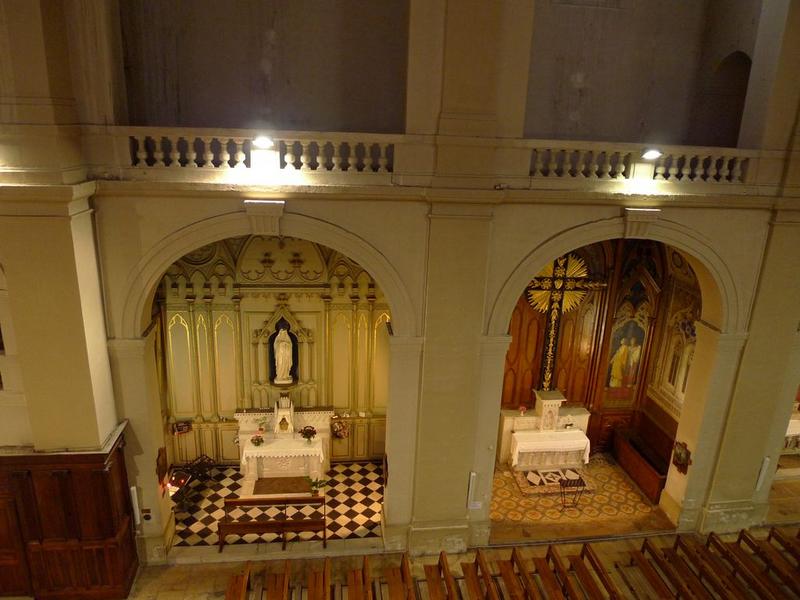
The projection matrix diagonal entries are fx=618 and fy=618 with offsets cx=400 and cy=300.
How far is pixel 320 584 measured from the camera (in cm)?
878

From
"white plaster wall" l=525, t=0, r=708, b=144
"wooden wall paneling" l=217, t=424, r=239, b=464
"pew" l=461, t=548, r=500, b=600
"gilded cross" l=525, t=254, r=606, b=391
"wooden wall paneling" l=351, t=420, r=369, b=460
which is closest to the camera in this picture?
"pew" l=461, t=548, r=500, b=600

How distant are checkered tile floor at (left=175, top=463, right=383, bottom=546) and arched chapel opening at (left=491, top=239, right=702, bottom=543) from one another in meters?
2.44

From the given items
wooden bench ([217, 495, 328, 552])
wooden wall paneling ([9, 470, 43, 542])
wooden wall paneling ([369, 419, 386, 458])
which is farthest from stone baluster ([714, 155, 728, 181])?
wooden wall paneling ([9, 470, 43, 542])

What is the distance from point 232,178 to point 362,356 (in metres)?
5.08

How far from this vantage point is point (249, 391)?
12.1m

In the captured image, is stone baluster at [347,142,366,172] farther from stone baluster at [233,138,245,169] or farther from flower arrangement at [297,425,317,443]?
flower arrangement at [297,425,317,443]

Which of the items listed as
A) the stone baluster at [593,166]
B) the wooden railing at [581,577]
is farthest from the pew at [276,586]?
the stone baluster at [593,166]

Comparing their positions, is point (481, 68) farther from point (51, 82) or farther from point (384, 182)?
point (51, 82)

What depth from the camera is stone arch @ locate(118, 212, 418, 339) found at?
8320mm

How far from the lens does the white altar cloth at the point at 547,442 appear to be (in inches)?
480

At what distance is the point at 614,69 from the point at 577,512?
789 centimetres

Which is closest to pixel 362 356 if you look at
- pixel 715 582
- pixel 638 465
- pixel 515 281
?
pixel 515 281

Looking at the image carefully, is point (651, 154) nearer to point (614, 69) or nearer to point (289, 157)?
point (614, 69)

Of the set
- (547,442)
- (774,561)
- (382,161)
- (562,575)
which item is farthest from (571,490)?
(382,161)
